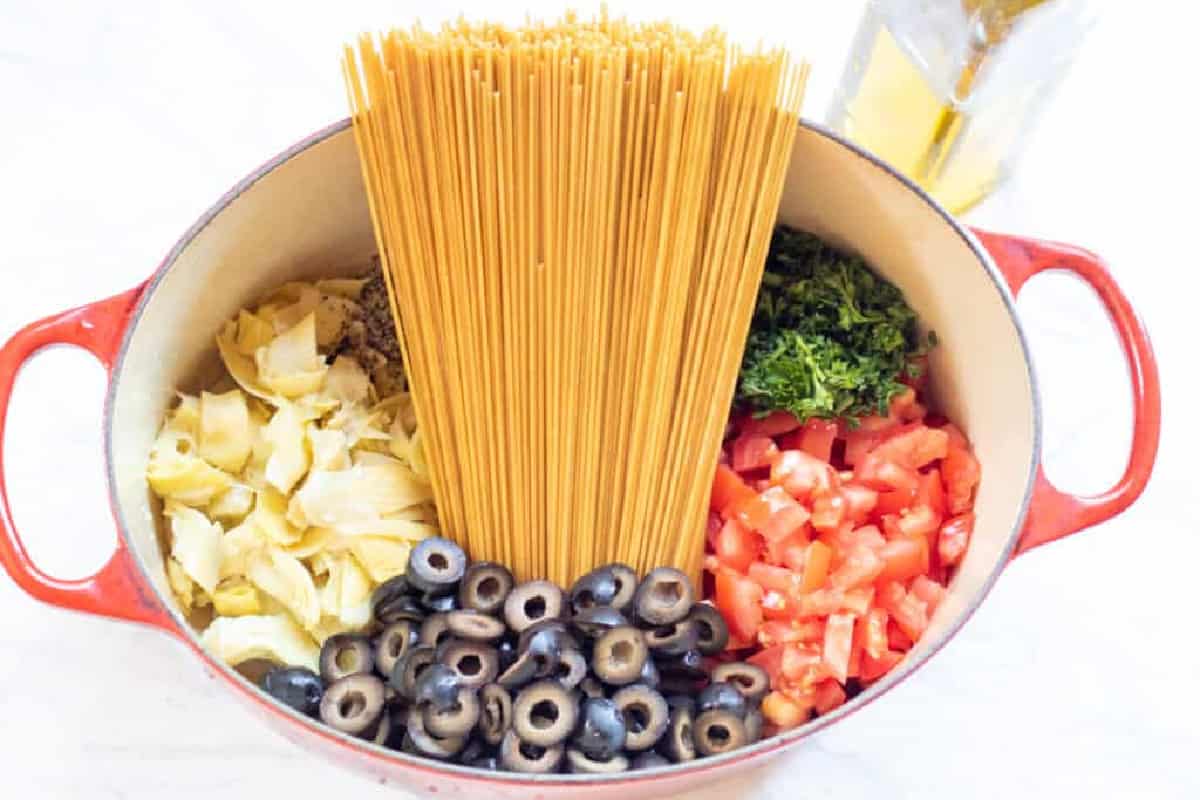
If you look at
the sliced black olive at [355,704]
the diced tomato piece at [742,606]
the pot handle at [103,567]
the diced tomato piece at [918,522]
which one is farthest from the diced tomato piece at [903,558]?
the pot handle at [103,567]

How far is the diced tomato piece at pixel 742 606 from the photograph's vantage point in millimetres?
974

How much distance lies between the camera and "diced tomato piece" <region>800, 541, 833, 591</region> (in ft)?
3.17

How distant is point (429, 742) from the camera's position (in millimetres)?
875

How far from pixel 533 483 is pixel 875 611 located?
0.99 feet

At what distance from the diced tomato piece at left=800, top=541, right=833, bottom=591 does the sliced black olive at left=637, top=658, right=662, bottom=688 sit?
147mm

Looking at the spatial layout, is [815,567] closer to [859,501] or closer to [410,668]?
[859,501]

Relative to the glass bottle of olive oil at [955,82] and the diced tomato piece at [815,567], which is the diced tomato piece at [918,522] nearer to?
the diced tomato piece at [815,567]

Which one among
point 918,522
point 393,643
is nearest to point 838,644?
point 918,522

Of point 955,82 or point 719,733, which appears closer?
point 719,733

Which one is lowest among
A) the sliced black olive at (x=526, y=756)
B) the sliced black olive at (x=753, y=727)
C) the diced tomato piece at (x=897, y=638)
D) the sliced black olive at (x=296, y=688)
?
the sliced black olive at (x=296, y=688)

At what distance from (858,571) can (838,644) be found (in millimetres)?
64

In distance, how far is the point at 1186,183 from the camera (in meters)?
1.27

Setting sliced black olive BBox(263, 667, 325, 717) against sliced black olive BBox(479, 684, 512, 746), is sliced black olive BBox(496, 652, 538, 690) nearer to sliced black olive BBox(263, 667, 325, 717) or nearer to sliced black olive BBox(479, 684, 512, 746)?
sliced black olive BBox(479, 684, 512, 746)

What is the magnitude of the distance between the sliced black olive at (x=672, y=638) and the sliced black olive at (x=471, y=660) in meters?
0.13
